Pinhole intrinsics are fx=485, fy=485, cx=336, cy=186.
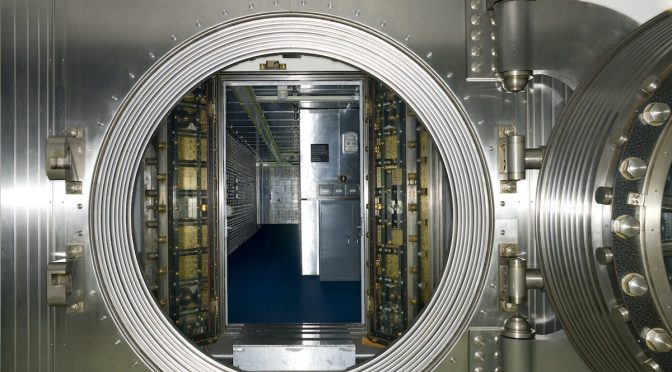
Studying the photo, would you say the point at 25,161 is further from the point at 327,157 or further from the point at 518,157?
the point at 327,157

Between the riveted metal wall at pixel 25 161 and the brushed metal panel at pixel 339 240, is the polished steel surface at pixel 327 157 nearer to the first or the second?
the brushed metal panel at pixel 339 240

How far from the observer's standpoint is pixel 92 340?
1529 mm

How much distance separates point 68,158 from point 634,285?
152cm

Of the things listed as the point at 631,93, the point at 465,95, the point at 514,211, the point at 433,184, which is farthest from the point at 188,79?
the point at 433,184

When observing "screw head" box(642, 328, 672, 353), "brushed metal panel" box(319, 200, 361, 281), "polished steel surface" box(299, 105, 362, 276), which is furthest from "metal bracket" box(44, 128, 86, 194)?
"brushed metal panel" box(319, 200, 361, 281)

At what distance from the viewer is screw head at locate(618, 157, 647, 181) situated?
3.32 feet

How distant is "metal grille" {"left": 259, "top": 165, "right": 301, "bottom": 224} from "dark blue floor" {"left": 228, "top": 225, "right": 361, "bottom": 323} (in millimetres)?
6521

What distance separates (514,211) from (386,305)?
2.36m

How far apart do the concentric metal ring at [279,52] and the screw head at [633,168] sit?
484 mm

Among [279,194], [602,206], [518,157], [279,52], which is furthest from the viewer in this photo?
[279,194]

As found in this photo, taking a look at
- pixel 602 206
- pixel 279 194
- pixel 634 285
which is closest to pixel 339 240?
pixel 602 206

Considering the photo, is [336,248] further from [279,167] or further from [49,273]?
[279,167]

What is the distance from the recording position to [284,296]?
5047mm

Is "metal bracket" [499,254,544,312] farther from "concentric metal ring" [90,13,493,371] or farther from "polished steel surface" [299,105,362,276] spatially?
"polished steel surface" [299,105,362,276]
